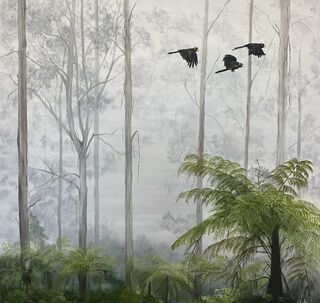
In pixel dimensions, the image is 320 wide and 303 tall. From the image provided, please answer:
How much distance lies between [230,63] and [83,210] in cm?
129

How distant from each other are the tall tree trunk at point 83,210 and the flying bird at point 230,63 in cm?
101

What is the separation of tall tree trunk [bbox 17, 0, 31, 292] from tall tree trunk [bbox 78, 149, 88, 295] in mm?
326

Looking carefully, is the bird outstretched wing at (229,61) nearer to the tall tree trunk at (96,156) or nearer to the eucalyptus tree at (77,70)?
the eucalyptus tree at (77,70)

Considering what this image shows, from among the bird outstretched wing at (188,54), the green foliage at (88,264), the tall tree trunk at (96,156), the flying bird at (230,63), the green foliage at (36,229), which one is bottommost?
the green foliage at (88,264)

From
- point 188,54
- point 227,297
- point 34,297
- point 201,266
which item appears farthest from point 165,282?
point 188,54

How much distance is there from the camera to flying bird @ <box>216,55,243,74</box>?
3.86 meters

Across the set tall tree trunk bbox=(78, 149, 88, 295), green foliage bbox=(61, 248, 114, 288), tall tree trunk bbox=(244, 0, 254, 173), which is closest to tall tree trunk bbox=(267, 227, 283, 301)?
tall tree trunk bbox=(244, 0, 254, 173)

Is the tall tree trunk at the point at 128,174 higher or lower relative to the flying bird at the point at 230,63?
lower

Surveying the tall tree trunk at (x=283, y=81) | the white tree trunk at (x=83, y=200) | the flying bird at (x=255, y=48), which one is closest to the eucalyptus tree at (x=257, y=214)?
the tall tree trunk at (x=283, y=81)

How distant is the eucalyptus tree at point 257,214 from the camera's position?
360 cm

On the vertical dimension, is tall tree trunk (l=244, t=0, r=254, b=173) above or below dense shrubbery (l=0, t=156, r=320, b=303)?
above

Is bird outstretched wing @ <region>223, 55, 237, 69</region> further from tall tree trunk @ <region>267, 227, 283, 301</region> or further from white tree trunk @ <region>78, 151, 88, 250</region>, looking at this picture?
tall tree trunk @ <region>267, 227, 283, 301</region>

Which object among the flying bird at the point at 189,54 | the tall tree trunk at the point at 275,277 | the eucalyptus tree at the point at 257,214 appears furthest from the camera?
the flying bird at the point at 189,54

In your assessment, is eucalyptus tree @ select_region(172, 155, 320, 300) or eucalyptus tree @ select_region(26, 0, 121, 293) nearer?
eucalyptus tree @ select_region(172, 155, 320, 300)
